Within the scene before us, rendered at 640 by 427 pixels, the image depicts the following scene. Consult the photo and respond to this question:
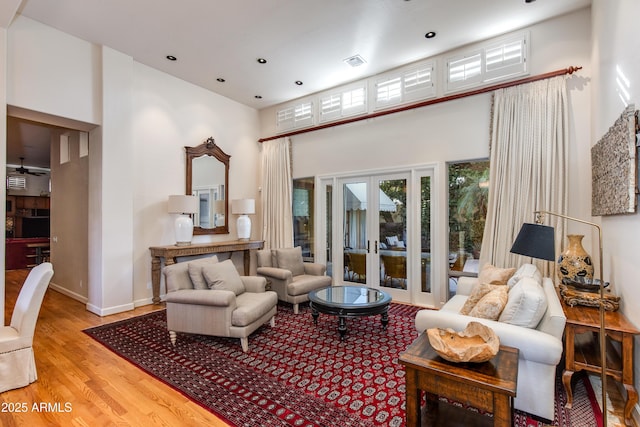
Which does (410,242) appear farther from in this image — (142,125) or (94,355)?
(142,125)

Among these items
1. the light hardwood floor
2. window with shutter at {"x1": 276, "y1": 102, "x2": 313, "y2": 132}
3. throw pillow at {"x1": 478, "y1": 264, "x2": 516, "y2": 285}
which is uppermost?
window with shutter at {"x1": 276, "y1": 102, "x2": 313, "y2": 132}

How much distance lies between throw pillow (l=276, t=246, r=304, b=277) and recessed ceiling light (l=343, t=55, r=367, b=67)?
3.12 m

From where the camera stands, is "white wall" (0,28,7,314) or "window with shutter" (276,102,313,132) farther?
"window with shutter" (276,102,313,132)

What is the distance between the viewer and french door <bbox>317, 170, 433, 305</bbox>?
491cm

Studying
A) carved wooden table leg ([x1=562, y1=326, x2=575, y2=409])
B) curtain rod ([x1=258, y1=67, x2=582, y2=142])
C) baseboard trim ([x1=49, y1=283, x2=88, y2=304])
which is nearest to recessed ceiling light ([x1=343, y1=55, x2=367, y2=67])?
curtain rod ([x1=258, y1=67, x2=582, y2=142])

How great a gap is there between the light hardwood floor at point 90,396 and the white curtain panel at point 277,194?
11.6 ft

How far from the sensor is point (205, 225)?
585 centimetres

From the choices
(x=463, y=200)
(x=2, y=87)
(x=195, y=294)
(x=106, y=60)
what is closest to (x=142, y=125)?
(x=106, y=60)

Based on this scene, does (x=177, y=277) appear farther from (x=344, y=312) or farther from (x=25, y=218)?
(x=25, y=218)

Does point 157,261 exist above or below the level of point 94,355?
above

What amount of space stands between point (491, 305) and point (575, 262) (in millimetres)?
1269

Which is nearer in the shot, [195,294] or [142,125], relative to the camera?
[195,294]

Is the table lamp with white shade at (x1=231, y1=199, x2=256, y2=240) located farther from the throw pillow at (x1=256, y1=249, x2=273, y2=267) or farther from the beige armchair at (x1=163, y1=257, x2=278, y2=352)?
the beige armchair at (x1=163, y1=257, x2=278, y2=352)

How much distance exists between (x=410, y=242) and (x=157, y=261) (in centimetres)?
401
